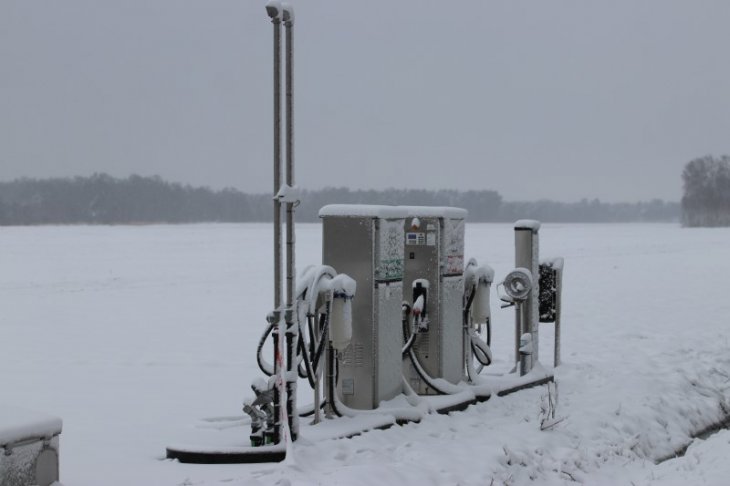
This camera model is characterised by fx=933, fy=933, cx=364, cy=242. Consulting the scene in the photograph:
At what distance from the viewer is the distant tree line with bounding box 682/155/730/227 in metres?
135

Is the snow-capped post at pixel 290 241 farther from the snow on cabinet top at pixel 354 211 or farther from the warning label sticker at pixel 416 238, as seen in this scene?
the warning label sticker at pixel 416 238

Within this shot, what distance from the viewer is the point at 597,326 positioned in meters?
16.4

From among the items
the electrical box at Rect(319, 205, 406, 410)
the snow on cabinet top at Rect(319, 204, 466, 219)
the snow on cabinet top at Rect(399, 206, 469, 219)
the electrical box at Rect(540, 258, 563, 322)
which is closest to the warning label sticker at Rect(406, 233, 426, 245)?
the snow on cabinet top at Rect(399, 206, 469, 219)

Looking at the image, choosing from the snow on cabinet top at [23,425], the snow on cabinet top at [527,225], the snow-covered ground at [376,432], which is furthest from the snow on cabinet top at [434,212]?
the snow on cabinet top at [23,425]

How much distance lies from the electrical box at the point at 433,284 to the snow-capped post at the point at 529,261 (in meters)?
1.77

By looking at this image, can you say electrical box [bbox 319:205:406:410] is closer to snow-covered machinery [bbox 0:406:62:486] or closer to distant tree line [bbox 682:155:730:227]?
snow-covered machinery [bbox 0:406:62:486]

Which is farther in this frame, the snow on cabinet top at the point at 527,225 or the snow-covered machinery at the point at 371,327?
the snow on cabinet top at the point at 527,225

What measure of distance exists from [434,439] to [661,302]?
1364 cm

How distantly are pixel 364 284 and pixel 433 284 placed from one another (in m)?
1.36

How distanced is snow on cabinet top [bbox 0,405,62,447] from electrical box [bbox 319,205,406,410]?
3.23m

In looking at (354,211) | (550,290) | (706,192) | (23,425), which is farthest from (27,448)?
(706,192)

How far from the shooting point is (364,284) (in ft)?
27.6

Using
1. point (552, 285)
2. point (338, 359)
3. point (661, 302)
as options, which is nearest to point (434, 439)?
point (338, 359)

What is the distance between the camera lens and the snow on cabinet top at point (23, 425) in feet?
18.0
